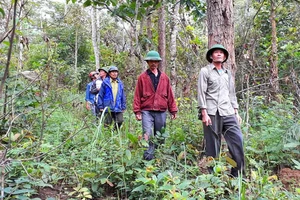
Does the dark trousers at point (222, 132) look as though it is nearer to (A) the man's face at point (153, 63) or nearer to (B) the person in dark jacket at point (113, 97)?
(A) the man's face at point (153, 63)

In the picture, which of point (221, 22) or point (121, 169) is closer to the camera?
point (121, 169)

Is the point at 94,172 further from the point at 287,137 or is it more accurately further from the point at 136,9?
the point at 287,137

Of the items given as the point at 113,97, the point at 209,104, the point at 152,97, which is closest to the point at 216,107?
the point at 209,104

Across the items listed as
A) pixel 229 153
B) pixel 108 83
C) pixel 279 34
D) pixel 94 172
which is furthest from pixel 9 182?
pixel 279 34

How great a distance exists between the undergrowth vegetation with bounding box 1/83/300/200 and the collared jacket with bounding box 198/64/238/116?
559 mm

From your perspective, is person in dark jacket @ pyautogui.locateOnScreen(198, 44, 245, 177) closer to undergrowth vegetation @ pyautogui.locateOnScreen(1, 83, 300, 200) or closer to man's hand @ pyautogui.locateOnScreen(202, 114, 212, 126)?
man's hand @ pyautogui.locateOnScreen(202, 114, 212, 126)

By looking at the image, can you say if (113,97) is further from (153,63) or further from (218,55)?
(218,55)

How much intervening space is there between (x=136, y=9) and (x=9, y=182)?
2.66 metres

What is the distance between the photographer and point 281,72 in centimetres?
1041

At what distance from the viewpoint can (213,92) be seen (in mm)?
3854

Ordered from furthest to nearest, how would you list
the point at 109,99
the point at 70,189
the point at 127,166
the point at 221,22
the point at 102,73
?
the point at 102,73 < the point at 109,99 < the point at 221,22 < the point at 127,166 < the point at 70,189

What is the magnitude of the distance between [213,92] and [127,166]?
1.45 metres

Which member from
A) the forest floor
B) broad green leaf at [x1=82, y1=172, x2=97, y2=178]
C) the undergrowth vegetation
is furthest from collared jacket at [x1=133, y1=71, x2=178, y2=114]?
the forest floor

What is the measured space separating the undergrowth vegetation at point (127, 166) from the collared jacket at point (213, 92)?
559mm
